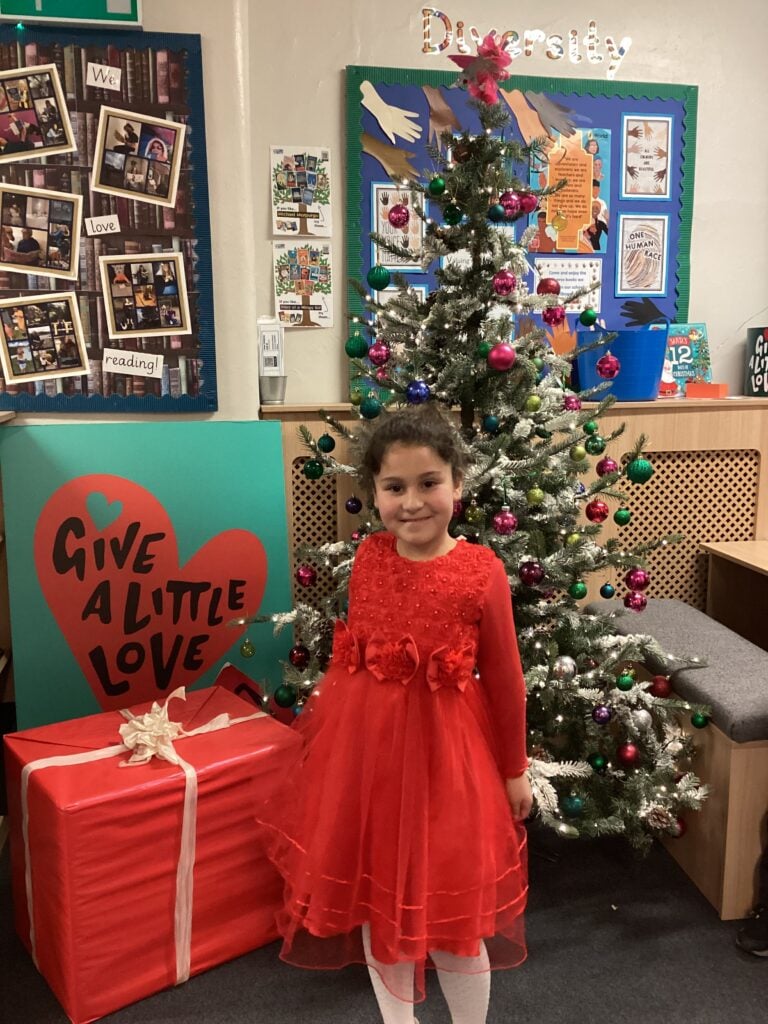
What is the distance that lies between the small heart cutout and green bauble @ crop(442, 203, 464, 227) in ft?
3.86

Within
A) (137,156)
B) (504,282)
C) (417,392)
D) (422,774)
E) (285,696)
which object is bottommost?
(285,696)

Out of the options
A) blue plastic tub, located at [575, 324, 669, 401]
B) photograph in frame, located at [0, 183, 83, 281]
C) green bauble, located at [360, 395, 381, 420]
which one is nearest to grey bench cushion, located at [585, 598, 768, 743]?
blue plastic tub, located at [575, 324, 669, 401]

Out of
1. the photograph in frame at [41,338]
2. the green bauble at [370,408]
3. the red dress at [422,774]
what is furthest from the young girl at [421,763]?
the photograph in frame at [41,338]

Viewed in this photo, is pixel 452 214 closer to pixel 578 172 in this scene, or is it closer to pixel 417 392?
pixel 417 392

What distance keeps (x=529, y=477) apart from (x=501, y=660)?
657mm

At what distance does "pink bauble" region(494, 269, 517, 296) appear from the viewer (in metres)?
1.84

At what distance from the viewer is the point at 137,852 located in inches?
65.5

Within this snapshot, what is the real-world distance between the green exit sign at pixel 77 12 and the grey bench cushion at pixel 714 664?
196cm

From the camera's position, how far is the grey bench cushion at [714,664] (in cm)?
Answer: 188

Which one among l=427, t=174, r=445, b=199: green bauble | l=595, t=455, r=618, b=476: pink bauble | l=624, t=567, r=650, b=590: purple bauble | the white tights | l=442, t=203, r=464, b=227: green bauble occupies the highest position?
l=427, t=174, r=445, b=199: green bauble

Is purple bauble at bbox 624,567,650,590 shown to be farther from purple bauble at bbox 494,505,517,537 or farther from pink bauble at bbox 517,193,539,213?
pink bauble at bbox 517,193,539,213

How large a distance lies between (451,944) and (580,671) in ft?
2.69

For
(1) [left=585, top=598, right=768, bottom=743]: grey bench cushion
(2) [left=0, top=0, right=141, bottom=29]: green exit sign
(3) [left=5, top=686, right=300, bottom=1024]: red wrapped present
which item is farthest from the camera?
(2) [left=0, top=0, right=141, bottom=29]: green exit sign

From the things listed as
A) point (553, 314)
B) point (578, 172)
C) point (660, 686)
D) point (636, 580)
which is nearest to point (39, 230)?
point (553, 314)
